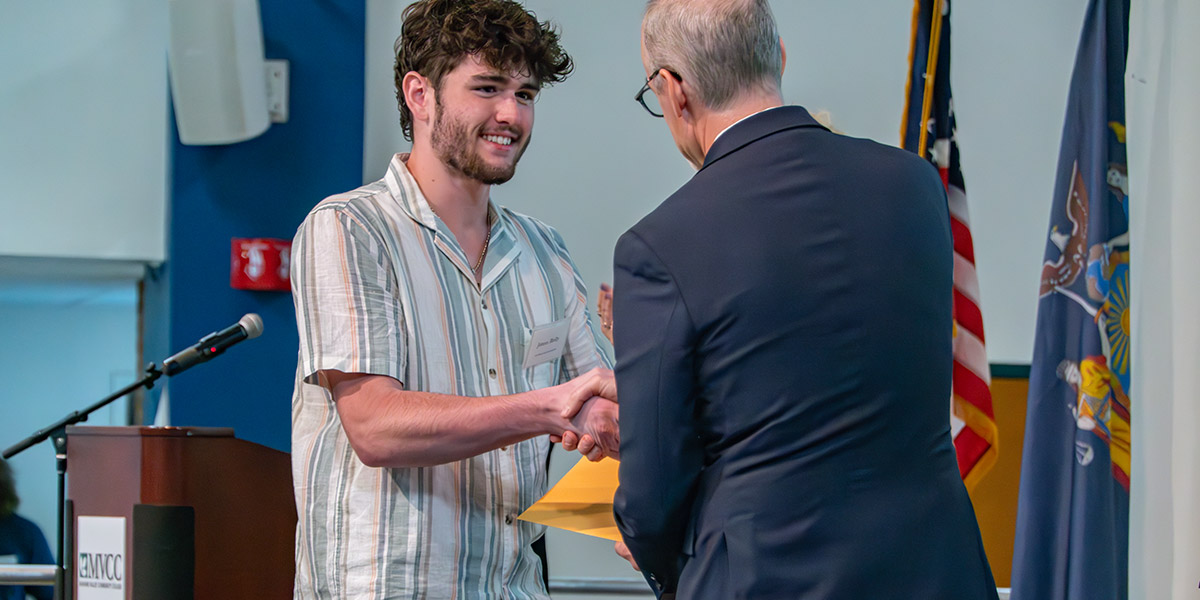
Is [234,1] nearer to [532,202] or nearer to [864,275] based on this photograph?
[532,202]

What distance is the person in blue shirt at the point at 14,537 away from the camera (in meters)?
3.42

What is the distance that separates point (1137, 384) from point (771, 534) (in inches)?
105

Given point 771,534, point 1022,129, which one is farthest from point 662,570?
point 1022,129

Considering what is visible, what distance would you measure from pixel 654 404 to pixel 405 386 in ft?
2.09

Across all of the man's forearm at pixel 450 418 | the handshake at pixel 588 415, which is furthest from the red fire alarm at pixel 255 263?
the handshake at pixel 588 415

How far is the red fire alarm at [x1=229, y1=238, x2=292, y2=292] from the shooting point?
324 cm

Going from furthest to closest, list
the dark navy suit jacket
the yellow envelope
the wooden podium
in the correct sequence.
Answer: the wooden podium < the yellow envelope < the dark navy suit jacket

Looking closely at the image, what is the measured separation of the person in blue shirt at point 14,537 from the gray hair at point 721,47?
3312 millimetres

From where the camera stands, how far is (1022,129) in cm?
358

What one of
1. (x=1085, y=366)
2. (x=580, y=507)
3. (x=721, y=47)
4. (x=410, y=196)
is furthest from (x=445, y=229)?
(x=1085, y=366)

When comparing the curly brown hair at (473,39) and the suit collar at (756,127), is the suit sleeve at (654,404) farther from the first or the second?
the curly brown hair at (473,39)

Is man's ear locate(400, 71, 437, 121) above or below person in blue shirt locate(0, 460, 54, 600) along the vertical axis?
above

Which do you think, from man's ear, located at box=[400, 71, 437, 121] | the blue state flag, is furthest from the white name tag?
the blue state flag

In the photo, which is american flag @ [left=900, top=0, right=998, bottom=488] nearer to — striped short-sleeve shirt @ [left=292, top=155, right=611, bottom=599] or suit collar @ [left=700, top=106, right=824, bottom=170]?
striped short-sleeve shirt @ [left=292, top=155, right=611, bottom=599]
